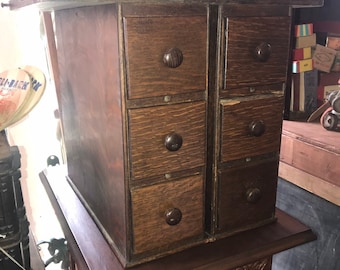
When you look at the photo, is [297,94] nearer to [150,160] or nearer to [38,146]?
[150,160]

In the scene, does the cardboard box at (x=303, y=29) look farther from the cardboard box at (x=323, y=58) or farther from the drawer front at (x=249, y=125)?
the drawer front at (x=249, y=125)

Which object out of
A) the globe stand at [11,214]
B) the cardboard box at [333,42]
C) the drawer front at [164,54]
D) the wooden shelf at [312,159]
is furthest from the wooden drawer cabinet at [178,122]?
the cardboard box at [333,42]

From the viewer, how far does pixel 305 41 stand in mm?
1215

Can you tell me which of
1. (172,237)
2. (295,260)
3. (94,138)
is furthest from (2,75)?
(295,260)

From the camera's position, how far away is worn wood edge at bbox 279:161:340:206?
3.36 feet

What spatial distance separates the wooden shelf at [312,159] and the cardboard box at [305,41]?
0.80ft

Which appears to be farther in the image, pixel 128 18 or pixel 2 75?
pixel 2 75

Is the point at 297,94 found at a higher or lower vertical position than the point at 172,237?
higher

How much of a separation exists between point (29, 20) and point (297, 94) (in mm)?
908

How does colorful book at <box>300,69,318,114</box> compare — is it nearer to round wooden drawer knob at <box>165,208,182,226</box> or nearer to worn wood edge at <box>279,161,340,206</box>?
worn wood edge at <box>279,161,340,206</box>

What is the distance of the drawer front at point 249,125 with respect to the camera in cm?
71

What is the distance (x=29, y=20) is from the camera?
1.26m

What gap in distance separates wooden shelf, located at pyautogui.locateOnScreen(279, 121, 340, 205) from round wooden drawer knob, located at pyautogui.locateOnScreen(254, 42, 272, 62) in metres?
0.43

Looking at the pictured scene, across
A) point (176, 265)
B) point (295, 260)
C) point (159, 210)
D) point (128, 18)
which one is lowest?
point (295, 260)
